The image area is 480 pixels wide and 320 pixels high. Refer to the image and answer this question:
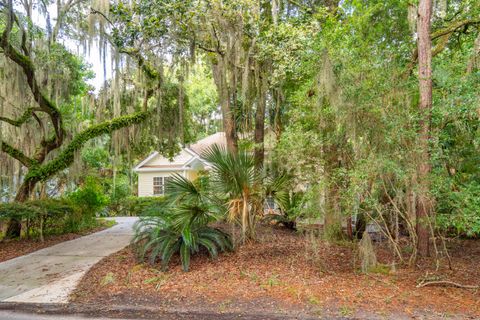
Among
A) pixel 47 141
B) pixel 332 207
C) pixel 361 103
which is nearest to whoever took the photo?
pixel 361 103

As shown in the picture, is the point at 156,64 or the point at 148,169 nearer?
the point at 156,64

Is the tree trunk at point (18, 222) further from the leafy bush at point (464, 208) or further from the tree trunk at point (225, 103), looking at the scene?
the leafy bush at point (464, 208)

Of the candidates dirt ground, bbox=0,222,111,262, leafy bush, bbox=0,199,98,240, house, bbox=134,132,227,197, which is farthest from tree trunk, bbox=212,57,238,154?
house, bbox=134,132,227,197

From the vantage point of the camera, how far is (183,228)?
6.73m

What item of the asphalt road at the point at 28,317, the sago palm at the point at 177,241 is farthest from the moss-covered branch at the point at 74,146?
the asphalt road at the point at 28,317

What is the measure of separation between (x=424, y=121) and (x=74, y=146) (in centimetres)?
919

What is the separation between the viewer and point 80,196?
469 inches

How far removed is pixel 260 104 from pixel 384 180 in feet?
17.9

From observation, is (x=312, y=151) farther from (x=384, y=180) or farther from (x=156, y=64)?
(x=156, y=64)

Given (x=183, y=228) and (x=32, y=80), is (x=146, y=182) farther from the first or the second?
(x=183, y=228)

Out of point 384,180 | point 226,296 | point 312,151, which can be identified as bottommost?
point 226,296

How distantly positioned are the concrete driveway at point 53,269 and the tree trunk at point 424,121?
19.2 feet

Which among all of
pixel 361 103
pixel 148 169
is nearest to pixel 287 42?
pixel 361 103

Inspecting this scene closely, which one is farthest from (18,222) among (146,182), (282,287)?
(146,182)
